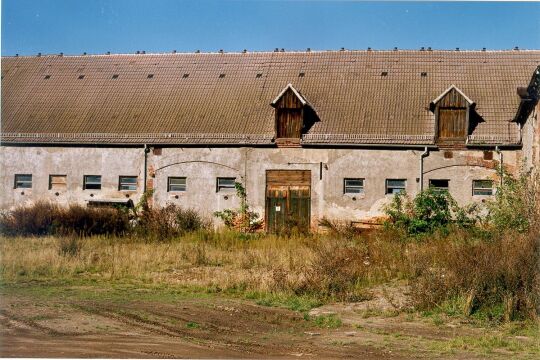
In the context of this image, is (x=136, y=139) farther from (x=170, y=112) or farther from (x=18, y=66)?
(x=18, y=66)

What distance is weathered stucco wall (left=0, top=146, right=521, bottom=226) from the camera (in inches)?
1142

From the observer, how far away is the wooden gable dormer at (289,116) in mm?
30016

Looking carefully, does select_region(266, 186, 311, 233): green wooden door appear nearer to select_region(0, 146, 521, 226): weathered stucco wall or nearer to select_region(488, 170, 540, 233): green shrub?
select_region(0, 146, 521, 226): weathered stucco wall

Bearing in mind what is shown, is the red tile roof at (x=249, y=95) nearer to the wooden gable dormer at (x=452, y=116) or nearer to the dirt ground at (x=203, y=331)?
the wooden gable dormer at (x=452, y=116)

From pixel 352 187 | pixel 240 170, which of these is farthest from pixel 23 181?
pixel 352 187

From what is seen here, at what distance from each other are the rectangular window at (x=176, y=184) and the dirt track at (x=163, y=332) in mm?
16771

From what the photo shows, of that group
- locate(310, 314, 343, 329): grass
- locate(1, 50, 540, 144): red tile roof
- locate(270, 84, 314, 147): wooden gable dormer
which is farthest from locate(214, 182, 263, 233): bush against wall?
locate(310, 314, 343, 329): grass

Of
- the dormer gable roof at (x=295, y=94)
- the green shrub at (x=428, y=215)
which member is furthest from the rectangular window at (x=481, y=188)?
the dormer gable roof at (x=295, y=94)

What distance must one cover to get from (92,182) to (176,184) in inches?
151

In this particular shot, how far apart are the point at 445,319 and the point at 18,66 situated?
30.1 metres

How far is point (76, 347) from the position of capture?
381 inches

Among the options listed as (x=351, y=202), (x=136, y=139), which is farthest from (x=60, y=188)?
(x=351, y=202)

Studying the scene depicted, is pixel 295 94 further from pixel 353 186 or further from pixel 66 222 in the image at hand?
pixel 66 222

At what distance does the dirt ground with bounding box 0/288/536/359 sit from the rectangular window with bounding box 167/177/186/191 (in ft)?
54.1
